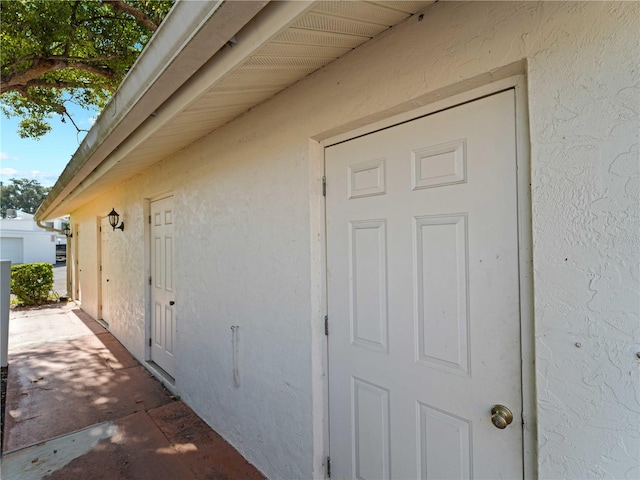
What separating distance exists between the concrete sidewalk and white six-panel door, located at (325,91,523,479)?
138 cm

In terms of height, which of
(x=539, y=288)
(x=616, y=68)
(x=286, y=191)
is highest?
(x=616, y=68)

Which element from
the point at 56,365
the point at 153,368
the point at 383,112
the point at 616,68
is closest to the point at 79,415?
the point at 153,368

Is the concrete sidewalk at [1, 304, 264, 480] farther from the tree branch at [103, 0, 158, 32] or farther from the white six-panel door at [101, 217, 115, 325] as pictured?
the tree branch at [103, 0, 158, 32]

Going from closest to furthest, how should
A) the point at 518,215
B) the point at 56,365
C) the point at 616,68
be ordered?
the point at 616,68, the point at 518,215, the point at 56,365

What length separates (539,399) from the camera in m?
1.15

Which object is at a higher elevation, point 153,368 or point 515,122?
point 515,122

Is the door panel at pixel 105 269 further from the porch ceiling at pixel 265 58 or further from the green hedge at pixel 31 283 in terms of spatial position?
the porch ceiling at pixel 265 58

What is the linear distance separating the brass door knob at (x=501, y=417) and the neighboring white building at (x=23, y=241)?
96.0 ft

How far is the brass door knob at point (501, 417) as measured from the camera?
49.7 inches

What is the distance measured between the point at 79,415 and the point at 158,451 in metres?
1.25

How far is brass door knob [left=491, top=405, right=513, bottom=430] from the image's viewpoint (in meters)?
1.26

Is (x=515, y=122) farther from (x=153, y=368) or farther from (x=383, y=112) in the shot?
(x=153, y=368)

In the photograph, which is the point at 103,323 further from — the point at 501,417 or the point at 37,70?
the point at 501,417

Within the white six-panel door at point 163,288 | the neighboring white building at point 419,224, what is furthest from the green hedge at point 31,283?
the neighboring white building at point 419,224
